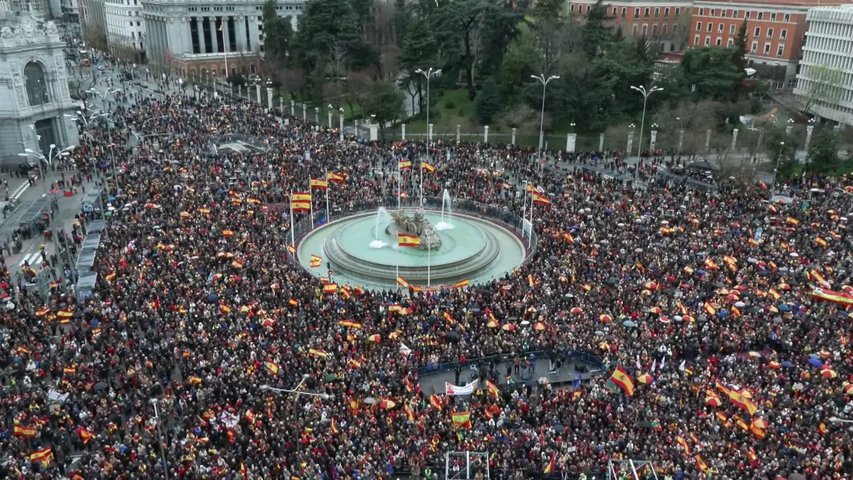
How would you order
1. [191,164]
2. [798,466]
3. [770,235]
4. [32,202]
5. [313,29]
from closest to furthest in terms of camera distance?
[798,466] → [770,235] → [32,202] → [191,164] → [313,29]

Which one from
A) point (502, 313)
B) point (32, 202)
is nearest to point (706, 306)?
point (502, 313)

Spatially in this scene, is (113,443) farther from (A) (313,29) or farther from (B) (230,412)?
(A) (313,29)

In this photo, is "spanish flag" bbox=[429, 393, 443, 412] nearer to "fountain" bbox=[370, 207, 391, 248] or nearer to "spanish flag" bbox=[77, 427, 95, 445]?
"spanish flag" bbox=[77, 427, 95, 445]

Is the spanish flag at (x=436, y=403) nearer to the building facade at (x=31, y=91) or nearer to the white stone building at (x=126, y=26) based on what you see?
the building facade at (x=31, y=91)

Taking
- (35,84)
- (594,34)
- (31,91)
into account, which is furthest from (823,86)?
(31,91)

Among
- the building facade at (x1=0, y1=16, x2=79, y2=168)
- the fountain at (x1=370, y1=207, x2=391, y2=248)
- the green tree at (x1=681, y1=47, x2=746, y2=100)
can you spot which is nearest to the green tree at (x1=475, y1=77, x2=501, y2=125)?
the green tree at (x1=681, y1=47, x2=746, y2=100)

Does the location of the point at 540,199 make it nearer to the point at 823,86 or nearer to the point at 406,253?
the point at 406,253
